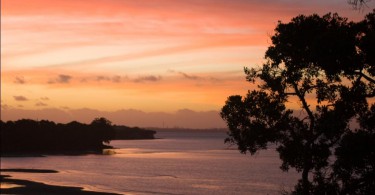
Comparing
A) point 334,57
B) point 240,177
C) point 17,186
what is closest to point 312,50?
point 334,57

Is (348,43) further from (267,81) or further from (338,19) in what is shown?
(267,81)

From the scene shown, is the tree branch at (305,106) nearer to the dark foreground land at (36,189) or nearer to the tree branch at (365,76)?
the tree branch at (365,76)

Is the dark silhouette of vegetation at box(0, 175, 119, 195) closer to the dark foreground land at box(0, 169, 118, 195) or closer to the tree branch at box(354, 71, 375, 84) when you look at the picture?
the dark foreground land at box(0, 169, 118, 195)

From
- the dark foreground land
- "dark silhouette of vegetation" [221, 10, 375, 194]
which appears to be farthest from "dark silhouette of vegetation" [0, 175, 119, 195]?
"dark silhouette of vegetation" [221, 10, 375, 194]

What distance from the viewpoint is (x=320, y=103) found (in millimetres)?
29172

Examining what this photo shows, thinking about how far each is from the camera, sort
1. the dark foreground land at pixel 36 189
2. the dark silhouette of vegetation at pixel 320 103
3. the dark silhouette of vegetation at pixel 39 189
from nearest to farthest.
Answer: the dark silhouette of vegetation at pixel 320 103 → the dark silhouette of vegetation at pixel 39 189 → the dark foreground land at pixel 36 189

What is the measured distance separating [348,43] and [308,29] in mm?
2508

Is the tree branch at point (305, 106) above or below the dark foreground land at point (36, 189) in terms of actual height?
above

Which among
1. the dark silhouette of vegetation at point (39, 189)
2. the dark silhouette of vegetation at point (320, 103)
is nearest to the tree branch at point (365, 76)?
the dark silhouette of vegetation at point (320, 103)

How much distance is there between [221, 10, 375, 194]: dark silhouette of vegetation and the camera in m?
27.3

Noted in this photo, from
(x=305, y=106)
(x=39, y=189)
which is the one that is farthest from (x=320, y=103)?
(x=39, y=189)

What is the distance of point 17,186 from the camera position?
83938mm

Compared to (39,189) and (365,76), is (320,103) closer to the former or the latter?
(365,76)

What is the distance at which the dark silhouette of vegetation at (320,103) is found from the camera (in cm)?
2731
